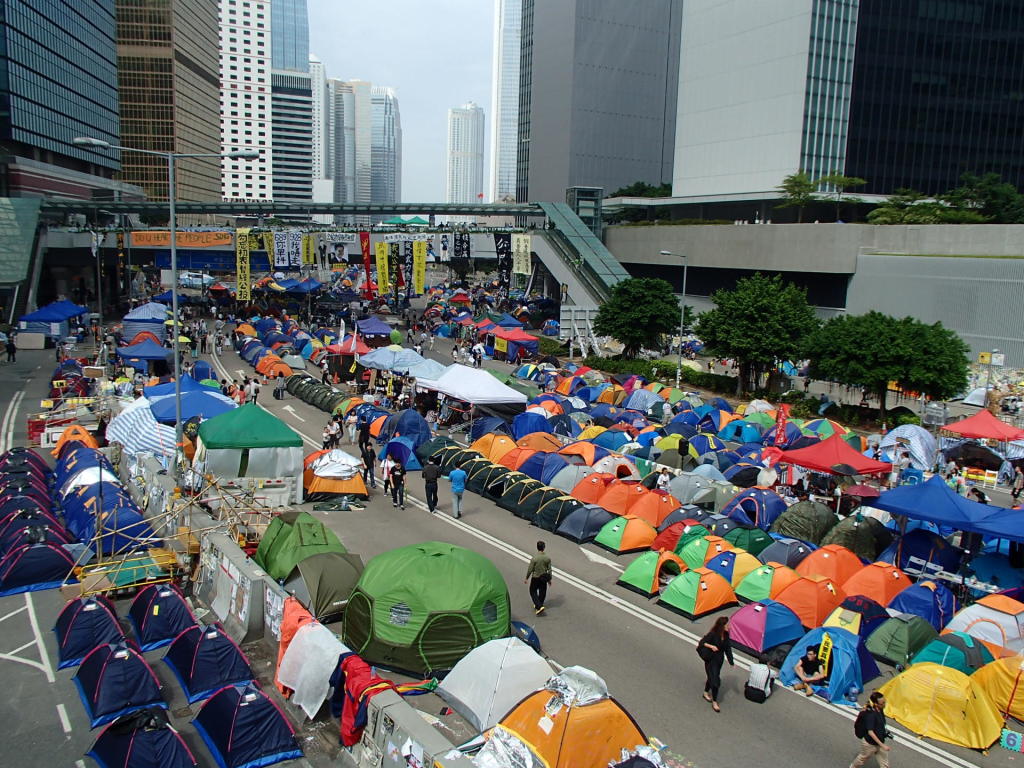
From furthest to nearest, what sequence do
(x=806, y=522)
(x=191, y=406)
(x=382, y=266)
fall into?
(x=382, y=266) < (x=191, y=406) < (x=806, y=522)

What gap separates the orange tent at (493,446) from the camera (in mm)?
23000

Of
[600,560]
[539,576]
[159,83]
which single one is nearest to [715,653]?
[539,576]

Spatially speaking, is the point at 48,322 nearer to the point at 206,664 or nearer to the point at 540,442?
the point at 540,442

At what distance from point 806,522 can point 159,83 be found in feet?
456

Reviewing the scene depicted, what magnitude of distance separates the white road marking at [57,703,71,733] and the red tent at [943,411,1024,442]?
25.8 meters

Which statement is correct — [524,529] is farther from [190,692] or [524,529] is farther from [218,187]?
[218,187]

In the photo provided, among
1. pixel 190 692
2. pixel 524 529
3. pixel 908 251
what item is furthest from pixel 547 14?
pixel 190 692

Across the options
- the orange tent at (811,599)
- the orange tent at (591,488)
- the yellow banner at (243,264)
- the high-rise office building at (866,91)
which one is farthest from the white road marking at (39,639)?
the high-rise office building at (866,91)

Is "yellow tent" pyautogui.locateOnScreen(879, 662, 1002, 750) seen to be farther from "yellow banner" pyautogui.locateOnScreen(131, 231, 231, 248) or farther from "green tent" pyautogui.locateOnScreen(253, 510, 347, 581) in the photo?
"yellow banner" pyautogui.locateOnScreen(131, 231, 231, 248)

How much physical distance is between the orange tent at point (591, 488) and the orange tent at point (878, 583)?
6459 millimetres

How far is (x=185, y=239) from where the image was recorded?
64125mm

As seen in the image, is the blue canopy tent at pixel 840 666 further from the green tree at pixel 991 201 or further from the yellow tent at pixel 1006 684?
the green tree at pixel 991 201

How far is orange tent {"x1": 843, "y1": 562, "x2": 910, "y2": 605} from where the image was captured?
14094mm

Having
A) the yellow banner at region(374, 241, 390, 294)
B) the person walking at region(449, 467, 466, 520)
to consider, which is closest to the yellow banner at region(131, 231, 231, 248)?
the yellow banner at region(374, 241, 390, 294)
